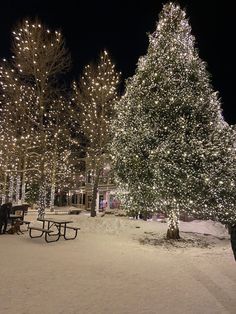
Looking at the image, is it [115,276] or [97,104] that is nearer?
[115,276]

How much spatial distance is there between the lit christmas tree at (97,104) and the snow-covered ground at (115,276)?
10.9 meters

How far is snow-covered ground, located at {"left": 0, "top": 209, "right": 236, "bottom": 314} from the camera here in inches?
240

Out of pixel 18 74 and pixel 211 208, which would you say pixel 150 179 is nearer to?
pixel 211 208

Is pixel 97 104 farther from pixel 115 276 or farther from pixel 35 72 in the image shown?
pixel 115 276

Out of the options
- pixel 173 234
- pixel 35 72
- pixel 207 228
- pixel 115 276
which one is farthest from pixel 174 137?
pixel 35 72

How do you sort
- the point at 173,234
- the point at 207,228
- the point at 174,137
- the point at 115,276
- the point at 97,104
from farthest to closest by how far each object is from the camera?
1. the point at 97,104
2. the point at 207,228
3. the point at 173,234
4. the point at 174,137
5. the point at 115,276

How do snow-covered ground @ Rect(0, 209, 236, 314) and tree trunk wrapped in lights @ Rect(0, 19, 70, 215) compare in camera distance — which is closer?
snow-covered ground @ Rect(0, 209, 236, 314)

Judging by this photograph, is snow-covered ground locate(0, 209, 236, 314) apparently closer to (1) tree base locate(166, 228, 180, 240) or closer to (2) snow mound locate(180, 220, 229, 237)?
(1) tree base locate(166, 228, 180, 240)

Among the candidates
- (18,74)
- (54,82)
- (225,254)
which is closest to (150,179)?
(225,254)

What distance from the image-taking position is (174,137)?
13.6 meters

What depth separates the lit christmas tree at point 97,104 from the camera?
24.7 metres

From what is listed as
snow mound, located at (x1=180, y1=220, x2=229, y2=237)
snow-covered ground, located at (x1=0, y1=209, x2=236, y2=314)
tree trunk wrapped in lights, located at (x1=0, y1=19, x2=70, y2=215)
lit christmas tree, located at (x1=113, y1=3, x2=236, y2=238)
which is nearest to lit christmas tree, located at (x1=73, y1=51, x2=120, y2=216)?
tree trunk wrapped in lights, located at (x1=0, y1=19, x2=70, y2=215)

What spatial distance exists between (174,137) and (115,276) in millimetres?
6862

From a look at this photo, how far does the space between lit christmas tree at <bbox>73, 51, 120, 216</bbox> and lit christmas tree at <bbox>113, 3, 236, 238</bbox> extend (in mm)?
9245
